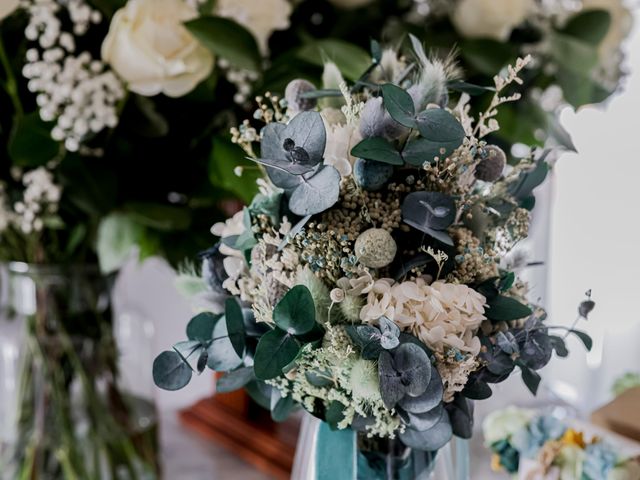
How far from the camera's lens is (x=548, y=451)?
0.55m

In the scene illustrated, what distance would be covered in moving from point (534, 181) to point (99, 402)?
55 centimetres

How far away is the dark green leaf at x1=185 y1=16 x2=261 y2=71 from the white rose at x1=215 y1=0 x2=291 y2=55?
1cm

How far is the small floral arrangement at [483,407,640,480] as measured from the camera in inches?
20.9

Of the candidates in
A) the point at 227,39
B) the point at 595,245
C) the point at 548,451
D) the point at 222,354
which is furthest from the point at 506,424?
the point at 595,245

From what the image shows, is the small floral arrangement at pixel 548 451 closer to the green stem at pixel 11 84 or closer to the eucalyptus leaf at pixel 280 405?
the eucalyptus leaf at pixel 280 405

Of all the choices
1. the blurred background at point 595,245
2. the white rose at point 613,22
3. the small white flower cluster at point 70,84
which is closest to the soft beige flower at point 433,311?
the small white flower cluster at point 70,84

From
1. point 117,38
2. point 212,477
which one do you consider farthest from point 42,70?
point 212,477

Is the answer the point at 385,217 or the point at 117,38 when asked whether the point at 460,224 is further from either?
the point at 117,38

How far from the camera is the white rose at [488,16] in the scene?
0.75 m

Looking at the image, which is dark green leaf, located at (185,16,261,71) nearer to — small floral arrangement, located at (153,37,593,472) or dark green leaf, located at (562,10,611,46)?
small floral arrangement, located at (153,37,593,472)

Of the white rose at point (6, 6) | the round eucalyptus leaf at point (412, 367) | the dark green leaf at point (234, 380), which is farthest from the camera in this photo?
the white rose at point (6, 6)

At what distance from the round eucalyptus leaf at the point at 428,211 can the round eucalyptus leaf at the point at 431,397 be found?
0.26ft

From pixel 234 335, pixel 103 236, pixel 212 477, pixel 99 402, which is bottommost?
pixel 212 477

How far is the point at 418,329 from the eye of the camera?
Result: 38 centimetres
